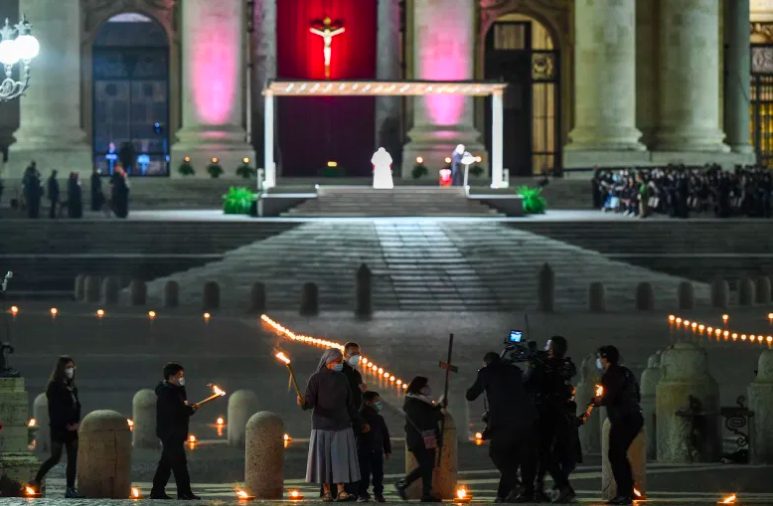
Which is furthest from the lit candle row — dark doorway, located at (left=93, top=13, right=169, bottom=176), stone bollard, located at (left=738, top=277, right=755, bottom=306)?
dark doorway, located at (left=93, top=13, right=169, bottom=176)

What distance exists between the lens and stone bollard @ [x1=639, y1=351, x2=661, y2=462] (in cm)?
2086

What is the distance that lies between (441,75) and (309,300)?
2585cm

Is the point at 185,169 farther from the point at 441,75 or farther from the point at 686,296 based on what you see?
the point at 686,296

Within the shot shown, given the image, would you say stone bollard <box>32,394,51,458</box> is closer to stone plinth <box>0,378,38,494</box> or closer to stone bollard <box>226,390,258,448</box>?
stone bollard <box>226,390,258,448</box>

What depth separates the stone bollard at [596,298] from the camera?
38.2 m

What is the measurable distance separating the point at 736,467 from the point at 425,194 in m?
34.0

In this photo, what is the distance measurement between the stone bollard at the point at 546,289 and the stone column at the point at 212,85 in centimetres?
2513

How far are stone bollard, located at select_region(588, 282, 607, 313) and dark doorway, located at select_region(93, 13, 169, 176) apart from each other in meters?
29.0

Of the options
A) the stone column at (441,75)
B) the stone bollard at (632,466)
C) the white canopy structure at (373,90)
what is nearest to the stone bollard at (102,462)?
the stone bollard at (632,466)

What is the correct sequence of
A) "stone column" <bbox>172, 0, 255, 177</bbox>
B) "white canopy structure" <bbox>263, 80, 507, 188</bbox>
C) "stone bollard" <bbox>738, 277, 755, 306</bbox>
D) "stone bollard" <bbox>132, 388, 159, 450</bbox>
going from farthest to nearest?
"stone column" <bbox>172, 0, 255, 177</bbox> < "white canopy structure" <bbox>263, 80, 507, 188</bbox> < "stone bollard" <bbox>738, 277, 755, 306</bbox> < "stone bollard" <bbox>132, 388, 159, 450</bbox>

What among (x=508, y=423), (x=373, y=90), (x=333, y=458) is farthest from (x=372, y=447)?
(x=373, y=90)

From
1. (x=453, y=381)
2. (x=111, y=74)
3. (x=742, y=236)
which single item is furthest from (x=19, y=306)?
(x=111, y=74)

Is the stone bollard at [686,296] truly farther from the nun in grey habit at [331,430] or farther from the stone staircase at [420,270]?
the nun in grey habit at [331,430]

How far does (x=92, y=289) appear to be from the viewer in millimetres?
39750
